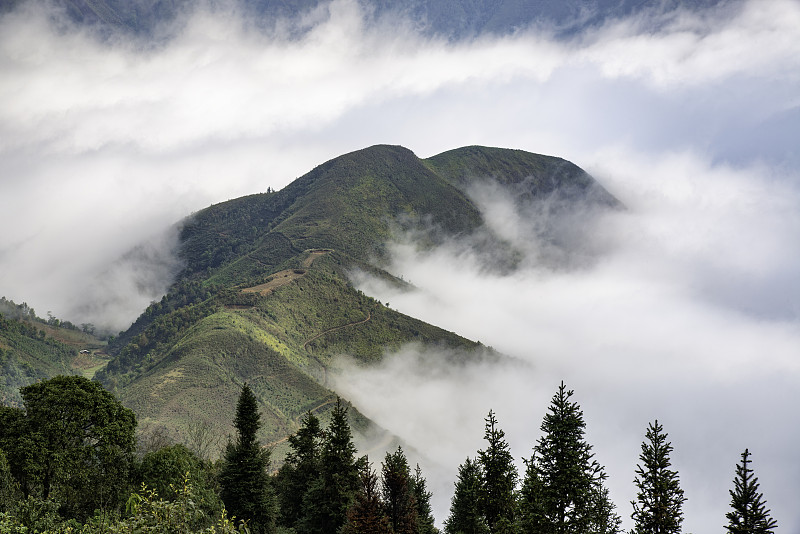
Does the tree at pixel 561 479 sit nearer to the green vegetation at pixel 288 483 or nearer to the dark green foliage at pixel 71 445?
the green vegetation at pixel 288 483

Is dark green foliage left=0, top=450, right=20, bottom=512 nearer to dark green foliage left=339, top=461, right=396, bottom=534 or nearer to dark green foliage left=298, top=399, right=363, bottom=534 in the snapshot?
dark green foliage left=339, top=461, right=396, bottom=534

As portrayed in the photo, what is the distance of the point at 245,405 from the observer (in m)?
62.7

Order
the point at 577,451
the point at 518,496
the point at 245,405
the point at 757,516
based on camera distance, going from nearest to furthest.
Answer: the point at 757,516
the point at 577,451
the point at 518,496
the point at 245,405

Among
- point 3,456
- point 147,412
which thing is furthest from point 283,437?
point 3,456

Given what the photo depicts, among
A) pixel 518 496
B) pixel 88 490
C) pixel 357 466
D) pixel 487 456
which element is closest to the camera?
pixel 518 496

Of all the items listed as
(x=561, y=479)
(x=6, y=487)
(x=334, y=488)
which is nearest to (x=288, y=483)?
(x=334, y=488)

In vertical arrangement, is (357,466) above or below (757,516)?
above

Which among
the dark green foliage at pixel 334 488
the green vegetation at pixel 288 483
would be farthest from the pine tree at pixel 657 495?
the dark green foliage at pixel 334 488

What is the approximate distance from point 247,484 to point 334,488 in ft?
27.2

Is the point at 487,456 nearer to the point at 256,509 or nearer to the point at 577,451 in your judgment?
the point at 577,451

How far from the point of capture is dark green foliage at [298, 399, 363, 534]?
5781 cm

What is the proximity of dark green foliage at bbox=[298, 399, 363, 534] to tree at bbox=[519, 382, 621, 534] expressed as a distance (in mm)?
21425

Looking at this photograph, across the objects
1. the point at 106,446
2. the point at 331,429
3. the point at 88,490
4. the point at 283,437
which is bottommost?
the point at 88,490

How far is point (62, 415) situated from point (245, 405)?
619 inches
